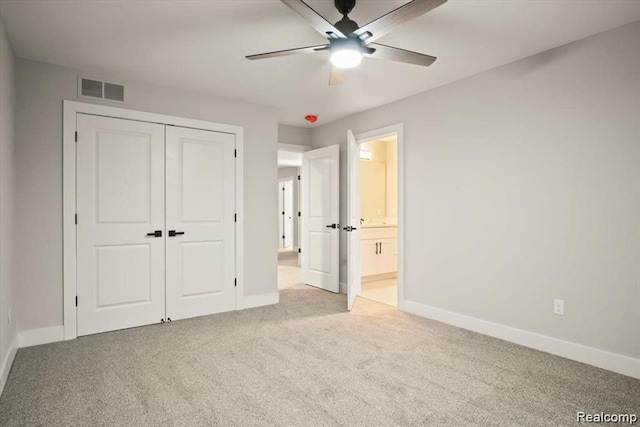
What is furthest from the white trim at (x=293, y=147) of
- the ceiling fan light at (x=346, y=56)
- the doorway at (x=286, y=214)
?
the doorway at (x=286, y=214)

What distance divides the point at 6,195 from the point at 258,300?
2.64 meters

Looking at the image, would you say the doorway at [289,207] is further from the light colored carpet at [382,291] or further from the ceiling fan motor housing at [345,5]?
the ceiling fan motor housing at [345,5]

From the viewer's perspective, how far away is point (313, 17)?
1966 millimetres

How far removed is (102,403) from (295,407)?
1.18m

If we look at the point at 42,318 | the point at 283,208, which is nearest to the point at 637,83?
the point at 42,318

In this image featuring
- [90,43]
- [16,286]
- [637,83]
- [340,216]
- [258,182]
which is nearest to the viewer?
[637,83]

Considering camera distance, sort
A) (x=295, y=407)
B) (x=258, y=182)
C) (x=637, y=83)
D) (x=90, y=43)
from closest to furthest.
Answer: (x=295, y=407) → (x=637, y=83) → (x=90, y=43) → (x=258, y=182)

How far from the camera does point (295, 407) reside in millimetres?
2104

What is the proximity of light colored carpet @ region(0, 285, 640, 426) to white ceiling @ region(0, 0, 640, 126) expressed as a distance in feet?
8.15

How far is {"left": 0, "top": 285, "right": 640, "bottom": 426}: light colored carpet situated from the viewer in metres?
2.03

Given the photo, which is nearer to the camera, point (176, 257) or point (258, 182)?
point (176, 257)

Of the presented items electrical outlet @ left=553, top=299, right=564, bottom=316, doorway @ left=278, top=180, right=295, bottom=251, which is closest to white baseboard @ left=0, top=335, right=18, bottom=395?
electrical outlet @ left=553, top=299, right=564, bottom=316

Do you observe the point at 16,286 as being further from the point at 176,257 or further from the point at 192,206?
the point at 192,206

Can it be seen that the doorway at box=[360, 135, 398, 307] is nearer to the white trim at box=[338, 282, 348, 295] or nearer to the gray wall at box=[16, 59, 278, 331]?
the white trim at box=[338, 282, 348, 295]
